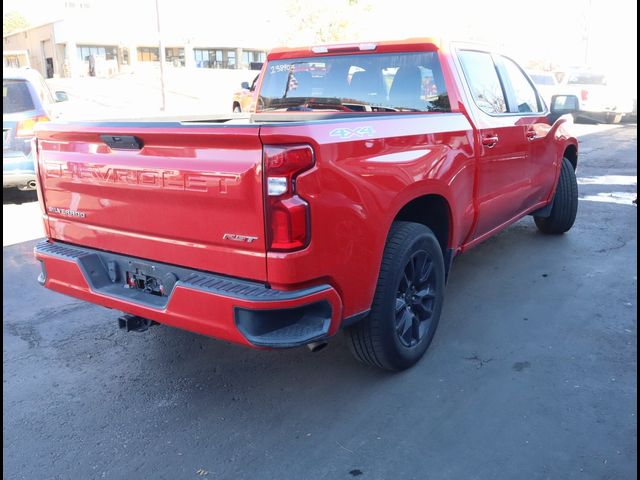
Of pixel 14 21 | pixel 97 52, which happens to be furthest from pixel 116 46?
pixel 14 21

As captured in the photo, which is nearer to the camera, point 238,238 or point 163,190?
point 238,238

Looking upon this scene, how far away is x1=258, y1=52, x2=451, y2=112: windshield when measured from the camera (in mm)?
4230

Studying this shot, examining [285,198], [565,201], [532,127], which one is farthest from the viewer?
[565,201]

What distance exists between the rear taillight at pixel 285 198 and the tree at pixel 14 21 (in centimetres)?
7289

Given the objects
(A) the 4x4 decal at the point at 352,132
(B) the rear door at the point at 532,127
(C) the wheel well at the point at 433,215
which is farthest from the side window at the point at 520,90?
(A) the 4x4 decal at the point at 352,132

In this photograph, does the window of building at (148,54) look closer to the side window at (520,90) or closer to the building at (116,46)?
the building at (116,46)

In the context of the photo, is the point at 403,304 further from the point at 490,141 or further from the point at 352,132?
the point at 490,141

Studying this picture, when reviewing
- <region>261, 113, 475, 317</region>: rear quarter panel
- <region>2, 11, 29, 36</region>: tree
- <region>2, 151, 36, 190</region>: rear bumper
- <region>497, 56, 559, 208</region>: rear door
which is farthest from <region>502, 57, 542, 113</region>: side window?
<region>2, 11, 29, 36</region>: tree

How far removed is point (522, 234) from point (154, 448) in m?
4.95

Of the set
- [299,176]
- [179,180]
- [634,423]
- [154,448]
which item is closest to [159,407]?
[154,448]

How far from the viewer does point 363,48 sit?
4520 millimetres

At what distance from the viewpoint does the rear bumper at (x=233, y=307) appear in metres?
2.68

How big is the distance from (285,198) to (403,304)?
4.05 ft

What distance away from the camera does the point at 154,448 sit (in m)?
2.96
